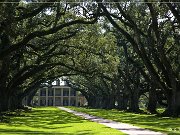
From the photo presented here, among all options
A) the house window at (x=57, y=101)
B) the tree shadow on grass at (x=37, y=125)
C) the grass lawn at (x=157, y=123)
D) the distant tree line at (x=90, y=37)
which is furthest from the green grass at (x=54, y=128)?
the house window at (x=57, y=101)

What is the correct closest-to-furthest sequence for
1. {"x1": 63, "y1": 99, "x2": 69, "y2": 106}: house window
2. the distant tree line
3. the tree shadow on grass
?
1. the tree shadow on grass
2. the distant tree line
3. {"x1": 63, "y1": 99, "x2": 69, "y2": 106}: house window

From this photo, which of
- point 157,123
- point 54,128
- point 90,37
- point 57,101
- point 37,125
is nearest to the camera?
point 54,128

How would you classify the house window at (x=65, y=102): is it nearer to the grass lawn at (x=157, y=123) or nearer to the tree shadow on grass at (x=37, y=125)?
the grass lawn at (x=157, y=123)

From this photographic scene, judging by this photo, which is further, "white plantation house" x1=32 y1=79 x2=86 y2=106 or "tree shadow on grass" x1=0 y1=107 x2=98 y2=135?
"white plantation house" x1=32 y1=79 x2=86 y2=106

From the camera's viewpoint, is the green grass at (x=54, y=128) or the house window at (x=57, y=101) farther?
Answer: the house window at (x=57, y=101)

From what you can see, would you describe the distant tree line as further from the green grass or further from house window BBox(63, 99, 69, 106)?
house window BBox(63, 99, 69, 106)

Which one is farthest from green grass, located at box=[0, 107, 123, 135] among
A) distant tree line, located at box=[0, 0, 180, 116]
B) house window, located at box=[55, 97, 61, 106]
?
house window, located at box=[55, 97, 61, 106]

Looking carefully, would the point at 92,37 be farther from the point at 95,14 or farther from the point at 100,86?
the point at 100,86

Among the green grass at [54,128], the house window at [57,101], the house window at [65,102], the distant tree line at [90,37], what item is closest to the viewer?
the green grass at [54,128]

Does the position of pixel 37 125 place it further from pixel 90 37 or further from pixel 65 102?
pixel 65 102

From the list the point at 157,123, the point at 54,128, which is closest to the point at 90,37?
the point at 157,123

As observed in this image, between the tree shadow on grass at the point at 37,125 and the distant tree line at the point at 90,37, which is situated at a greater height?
the distant tree line at the point at 90,37

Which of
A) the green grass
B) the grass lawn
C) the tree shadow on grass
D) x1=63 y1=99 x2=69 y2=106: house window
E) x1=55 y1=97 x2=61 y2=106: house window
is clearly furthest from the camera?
x1=55 y1=97 x2=61 y2=106: house window

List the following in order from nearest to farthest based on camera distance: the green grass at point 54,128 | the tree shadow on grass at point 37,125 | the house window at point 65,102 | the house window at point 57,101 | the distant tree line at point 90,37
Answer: the green grass at point 54,128
the tree shadow on grass at point 37,125
the distant tree line at point 90,37
the house window at point 65,102
the house window at point 57,101
